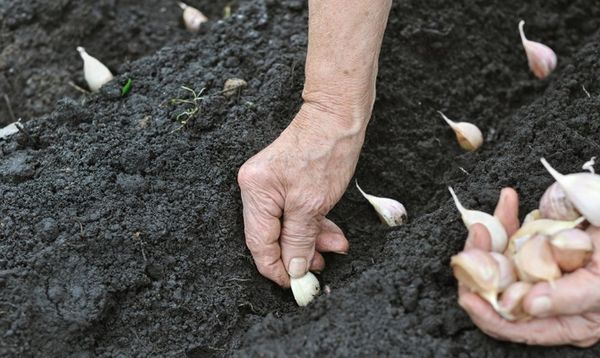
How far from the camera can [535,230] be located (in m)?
1.80

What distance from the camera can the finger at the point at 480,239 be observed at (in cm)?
178

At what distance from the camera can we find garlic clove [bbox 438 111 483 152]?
8.64 feet

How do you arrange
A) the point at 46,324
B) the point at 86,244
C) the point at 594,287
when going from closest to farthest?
the point at 594,287
the point at 46,324
the point at 86,244

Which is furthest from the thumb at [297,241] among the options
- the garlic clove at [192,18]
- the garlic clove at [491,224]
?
the garlic clove at [192,18]

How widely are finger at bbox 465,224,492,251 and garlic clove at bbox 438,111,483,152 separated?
885mm

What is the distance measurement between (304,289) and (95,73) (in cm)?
117

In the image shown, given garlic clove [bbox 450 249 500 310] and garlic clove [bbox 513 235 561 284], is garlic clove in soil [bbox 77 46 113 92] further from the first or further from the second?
garlic clove [bbox 513 235 561 284]

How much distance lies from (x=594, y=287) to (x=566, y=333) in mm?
143

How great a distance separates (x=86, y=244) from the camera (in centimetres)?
207

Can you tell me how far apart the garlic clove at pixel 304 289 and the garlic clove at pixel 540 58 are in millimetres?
1308

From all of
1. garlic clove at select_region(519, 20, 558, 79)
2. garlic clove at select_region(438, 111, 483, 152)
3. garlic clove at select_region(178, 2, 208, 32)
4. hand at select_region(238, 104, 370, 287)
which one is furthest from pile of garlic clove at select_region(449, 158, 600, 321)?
garlic clove at select_region(178, 2, 208, 32)

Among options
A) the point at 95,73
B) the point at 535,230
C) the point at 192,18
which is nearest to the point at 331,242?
the point at 535,230

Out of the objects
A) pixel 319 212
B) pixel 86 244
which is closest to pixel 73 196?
pixel 86 244

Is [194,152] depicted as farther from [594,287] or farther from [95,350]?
[594,287]
